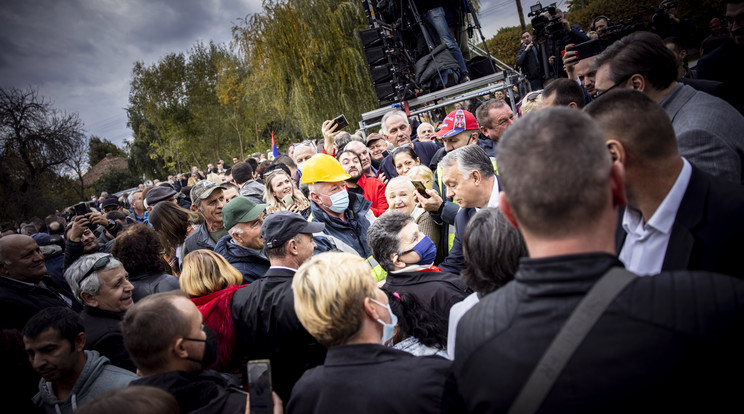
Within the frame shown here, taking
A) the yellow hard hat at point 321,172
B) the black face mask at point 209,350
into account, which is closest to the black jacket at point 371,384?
the black face mask at point 209,350

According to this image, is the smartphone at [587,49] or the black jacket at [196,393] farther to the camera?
the smartphone at [587,49]

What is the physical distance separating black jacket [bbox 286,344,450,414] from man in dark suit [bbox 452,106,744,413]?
27 cm

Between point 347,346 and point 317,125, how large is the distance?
1261 centimetres

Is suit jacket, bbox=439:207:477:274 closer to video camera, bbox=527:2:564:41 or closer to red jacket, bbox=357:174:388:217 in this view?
red jacket, bbox=357:174:388:217

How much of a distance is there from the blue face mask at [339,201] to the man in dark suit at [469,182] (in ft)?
3.77

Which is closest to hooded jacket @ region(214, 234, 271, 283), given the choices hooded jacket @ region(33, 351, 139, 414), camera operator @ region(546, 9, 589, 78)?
hooded jacket @ region(33, 351, 139, 414)

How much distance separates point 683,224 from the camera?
1.42 metres

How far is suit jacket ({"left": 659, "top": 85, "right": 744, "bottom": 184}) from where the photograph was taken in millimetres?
1708

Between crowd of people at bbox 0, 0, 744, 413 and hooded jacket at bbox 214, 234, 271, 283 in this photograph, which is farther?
hooded jacket at bbox 214, 234, 271, 283

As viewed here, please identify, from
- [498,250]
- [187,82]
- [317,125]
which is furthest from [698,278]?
[187,82]

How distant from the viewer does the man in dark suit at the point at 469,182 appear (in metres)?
2.95

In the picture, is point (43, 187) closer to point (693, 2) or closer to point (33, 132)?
point (33, 132)

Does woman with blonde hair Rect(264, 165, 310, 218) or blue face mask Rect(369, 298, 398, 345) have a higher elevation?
woman with blonde hair Rect(264, 165, 310, 218)

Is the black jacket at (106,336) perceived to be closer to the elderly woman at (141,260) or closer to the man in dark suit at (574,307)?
the elderly woman at (141,260)
